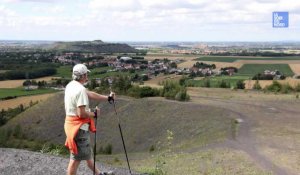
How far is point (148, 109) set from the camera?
4262cm

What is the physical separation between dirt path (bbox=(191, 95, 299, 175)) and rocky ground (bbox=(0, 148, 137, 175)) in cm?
687

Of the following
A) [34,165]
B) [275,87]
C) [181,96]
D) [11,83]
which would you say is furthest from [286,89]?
[11,83]

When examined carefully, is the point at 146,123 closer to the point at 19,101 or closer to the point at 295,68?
the point at 19,101

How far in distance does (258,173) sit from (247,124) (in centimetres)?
1313

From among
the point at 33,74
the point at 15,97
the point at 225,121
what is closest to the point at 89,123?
the point at 225,121

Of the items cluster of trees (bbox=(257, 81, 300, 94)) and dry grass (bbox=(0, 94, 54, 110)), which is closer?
cluster of trees (bbox=(257, 81, 300, 94))

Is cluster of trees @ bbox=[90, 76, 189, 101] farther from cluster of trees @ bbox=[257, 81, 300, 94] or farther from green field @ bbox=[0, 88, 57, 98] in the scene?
green field @ bbox=[0, 88, 57, 98]

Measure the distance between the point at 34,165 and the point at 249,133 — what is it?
15.4m

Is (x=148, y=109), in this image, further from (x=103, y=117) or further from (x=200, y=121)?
(x=200, y=121)

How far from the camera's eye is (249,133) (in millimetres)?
24422

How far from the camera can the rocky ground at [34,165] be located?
10812 millimetres

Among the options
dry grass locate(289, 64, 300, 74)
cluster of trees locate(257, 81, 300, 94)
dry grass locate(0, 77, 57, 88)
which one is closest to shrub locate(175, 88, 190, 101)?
cluster of trees locate(257, 81, 300, 94)

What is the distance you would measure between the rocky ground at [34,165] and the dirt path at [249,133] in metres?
6.87

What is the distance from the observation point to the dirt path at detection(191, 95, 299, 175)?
650 inches
